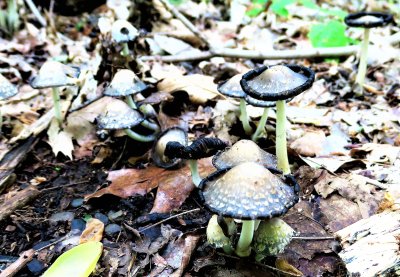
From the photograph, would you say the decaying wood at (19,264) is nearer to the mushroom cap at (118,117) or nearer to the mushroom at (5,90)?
the mushroom cap at (118,117)

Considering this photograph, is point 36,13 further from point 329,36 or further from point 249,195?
point 249,195

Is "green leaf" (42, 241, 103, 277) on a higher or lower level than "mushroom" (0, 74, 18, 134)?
lower

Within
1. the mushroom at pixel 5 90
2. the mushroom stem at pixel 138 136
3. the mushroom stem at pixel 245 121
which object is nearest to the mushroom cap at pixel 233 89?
the mushroom stem at pixel 245 121

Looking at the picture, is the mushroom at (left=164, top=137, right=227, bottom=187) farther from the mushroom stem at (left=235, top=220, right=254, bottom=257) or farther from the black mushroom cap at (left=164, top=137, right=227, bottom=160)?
the mushroom stem at (left=235, top=220, right=254, bottom=257)

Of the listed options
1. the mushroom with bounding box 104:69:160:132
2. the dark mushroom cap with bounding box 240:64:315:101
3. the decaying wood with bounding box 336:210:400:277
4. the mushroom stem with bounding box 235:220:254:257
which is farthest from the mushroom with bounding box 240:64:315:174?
the mushroom with bounding box 104:69:160:132

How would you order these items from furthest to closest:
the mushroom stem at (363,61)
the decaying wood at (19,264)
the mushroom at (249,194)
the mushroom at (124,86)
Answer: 1. the mushroom stem at (363,61)
2. the mushroom at (124,86)
3. the decaying wood at (19,264)
4. the mushroom at (249,194)
